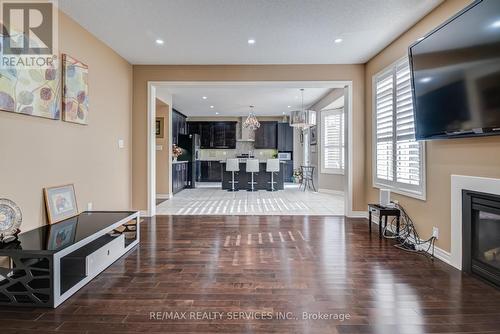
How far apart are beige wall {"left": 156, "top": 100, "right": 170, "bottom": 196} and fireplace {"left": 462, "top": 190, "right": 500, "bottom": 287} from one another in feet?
21.1

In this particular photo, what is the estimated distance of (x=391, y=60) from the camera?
158 inches

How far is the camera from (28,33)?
8.75 ft

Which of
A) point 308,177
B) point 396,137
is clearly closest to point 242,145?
point 308,177

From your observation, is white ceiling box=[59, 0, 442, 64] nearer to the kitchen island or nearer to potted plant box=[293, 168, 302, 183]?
the kitchen island

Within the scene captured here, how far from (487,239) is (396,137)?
1823mm

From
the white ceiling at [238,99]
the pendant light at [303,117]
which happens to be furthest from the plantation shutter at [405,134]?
the pendant light at [303,117]

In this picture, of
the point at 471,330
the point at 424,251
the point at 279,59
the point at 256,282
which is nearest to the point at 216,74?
the point at 279,59

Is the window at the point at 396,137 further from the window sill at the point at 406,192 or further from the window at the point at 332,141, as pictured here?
the window at the point at 332,141

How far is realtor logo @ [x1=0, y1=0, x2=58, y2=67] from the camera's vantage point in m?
2.43

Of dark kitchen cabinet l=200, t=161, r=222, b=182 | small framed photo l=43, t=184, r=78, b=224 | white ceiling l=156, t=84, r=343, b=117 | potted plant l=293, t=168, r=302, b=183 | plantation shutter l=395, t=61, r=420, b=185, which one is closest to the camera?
small framed photo l=43, t=184, r=78, b=224

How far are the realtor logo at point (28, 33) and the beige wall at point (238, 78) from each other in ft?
6.63

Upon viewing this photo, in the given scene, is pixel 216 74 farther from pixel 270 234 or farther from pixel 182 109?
pixel 182 109

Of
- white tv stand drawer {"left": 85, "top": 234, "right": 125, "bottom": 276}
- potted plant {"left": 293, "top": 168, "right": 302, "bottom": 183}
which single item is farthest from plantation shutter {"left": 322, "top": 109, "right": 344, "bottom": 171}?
white tv stand drawer {"left": 85, "top": 234, "right": 125, "bottom": 276}

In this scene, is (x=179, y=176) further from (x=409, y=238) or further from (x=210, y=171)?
(x=409, y=238)
